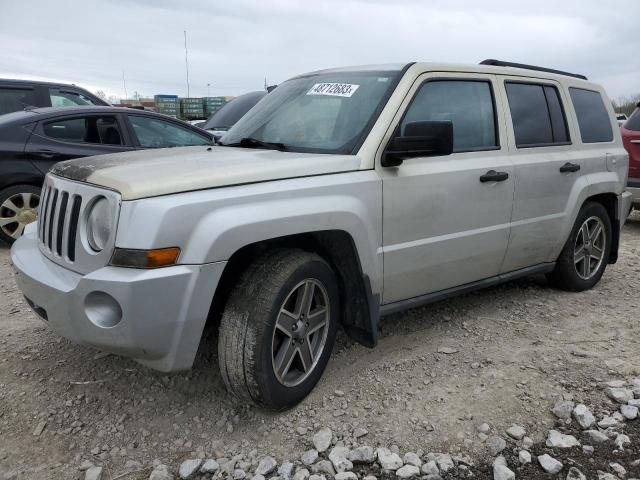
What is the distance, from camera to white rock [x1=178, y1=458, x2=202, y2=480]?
2.37m

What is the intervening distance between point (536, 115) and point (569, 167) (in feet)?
1.55

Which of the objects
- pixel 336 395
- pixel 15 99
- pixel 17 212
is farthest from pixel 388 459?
pixel 15 99

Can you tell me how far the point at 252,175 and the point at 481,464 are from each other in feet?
5.40

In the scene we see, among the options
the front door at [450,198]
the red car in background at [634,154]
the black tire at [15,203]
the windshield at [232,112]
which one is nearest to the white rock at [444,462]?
the front door at [450,198]

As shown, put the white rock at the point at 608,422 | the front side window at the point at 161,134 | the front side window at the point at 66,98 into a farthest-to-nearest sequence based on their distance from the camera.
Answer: the front side window at the point at 66,98 → the front side window at the point at 161,134 → the white rock at the point at 608,422

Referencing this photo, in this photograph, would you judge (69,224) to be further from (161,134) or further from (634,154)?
(634,154)

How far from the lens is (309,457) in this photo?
2473 mm

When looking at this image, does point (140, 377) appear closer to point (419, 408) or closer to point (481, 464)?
point (419, 408)

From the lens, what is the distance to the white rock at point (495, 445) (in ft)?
8.32

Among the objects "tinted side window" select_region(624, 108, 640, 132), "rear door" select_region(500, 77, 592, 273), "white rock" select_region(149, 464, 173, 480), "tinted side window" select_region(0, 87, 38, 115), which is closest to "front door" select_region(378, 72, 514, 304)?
"rear door" select_region(500, 77, 592, 273)

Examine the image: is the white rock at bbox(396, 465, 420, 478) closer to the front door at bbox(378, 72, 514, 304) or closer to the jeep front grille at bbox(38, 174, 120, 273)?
the front door at bbox(378, 72, 514, 304)

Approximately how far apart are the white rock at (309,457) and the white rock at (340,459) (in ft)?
0.23

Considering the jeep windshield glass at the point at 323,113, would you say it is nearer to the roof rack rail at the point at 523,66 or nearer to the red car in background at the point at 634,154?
the roof rack rail at the point at 523,66

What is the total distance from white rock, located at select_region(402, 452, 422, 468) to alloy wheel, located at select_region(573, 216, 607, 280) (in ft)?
9.13
